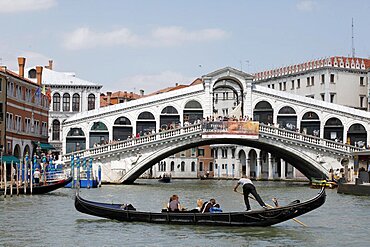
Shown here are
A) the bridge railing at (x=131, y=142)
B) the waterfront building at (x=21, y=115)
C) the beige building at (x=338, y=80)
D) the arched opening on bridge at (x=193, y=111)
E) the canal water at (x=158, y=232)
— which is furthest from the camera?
the beige building at (x=338, y=80)

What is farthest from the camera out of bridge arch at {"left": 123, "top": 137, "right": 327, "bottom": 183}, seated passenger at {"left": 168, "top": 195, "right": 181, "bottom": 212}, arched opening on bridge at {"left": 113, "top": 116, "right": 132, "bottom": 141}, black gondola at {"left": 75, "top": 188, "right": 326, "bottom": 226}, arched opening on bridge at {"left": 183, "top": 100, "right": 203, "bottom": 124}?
arched opening on bridge at {"left": 183, "top": 100, "right": 203, "bottom": 124}

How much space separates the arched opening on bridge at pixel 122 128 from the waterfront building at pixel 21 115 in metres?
3.42

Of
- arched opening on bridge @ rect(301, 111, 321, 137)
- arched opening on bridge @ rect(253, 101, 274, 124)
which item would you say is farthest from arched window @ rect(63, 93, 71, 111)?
arched opening on bridge @ rect(301, 111, 321, 137)

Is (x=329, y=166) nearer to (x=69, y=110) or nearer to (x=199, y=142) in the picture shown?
(x=199, y=142)

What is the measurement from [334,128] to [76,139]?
1208cm

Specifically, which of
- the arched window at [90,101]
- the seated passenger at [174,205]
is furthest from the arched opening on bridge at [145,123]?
the seated passenger at [174,205]

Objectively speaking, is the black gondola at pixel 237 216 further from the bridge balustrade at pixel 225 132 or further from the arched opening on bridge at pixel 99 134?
the arched opening on bridge at pixel 99 134

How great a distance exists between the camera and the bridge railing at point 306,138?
3569 cm

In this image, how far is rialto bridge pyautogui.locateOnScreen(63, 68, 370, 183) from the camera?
3609 centimetres

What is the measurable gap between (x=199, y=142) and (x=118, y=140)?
403 cm

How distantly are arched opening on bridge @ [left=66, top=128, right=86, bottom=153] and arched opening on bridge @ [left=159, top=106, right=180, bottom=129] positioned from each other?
370 cm

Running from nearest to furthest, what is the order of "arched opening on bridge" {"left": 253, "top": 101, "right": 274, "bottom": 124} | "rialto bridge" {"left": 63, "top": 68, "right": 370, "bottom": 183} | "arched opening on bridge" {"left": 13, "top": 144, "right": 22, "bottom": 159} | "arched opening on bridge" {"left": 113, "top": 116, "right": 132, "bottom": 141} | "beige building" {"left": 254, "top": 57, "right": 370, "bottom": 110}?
1. "arched opening on bridge" {"left": 13, "top": 144, "right": 22, "bottom": 159}
2. "rialto bridge" {"left": 63, "top": 68, "right": 370, "bottom": 183}
3. "arched opening on bridge" {"left": 113, "top": 116, "right": 132, "bottom": 141}
4. "arched opening on bridge" {"left": 253, "top": 101, "right": 274, "bottom": 124}
5. "beige building" {"left": 254, "top": 57, "right": 370, "bottom": 110}

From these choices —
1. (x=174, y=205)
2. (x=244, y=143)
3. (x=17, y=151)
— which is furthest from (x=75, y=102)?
(x=174, y=205)

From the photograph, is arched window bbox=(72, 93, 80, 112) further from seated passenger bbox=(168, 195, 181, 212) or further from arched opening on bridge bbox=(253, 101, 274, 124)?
seated passenger bbox=(168, 195, 181, 212)
